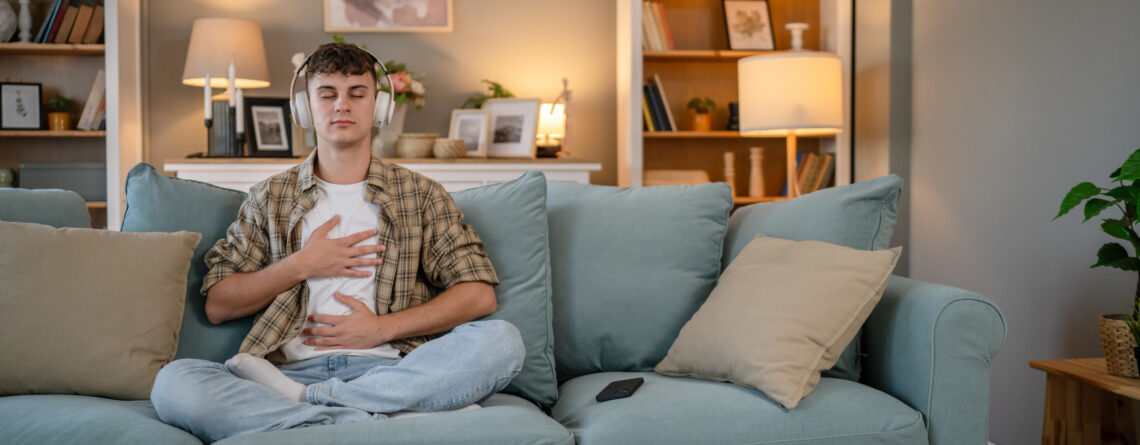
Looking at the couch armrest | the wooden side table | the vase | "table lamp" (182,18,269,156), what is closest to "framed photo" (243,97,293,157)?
"table lamp" (182,18,269,156)

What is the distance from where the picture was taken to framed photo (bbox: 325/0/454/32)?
4055 mm

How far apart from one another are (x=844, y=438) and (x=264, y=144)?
3023mm

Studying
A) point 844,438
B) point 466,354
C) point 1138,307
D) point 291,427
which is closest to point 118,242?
point 291,427

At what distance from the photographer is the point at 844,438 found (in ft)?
5.06

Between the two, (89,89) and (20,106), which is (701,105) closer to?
(89,89)

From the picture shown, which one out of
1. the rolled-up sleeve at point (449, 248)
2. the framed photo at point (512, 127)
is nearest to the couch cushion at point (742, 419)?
the rolled-up sleeve at point (449, 248)

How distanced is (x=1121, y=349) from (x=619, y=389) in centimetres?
106

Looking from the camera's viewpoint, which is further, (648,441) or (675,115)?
(675,115)

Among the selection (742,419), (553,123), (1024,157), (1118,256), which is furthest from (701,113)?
(742,419)

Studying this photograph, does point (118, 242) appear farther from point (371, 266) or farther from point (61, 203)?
point (371, 266)

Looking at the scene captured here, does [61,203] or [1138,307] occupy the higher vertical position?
[61,203]

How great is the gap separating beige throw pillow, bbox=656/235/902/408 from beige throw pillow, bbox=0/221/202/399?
1009mm

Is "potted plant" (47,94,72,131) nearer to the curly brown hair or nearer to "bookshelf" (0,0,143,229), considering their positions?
"bookshelf" (0,0,143,229)

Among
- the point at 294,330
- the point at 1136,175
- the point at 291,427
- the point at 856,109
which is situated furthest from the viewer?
the point at 856,109
